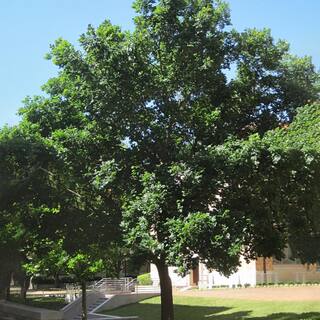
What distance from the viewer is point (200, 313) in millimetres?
26812

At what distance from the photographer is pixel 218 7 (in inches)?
632

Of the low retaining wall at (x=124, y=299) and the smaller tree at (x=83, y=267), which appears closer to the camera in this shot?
the smaller tree at (x=83, y=267)

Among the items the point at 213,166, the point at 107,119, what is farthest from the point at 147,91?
the point at 213,166

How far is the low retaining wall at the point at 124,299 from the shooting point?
35.7m

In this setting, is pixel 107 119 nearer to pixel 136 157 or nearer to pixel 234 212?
pixel 136 157

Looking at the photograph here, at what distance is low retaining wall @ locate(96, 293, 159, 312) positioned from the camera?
3572cm

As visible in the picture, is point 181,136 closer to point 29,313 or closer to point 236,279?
point 29,313

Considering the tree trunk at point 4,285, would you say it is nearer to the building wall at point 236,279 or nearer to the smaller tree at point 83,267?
the smaller tree at point 83,267

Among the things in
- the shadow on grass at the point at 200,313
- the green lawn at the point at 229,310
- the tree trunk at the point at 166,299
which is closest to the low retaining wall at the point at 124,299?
the shadow on grass at the point at 200,313

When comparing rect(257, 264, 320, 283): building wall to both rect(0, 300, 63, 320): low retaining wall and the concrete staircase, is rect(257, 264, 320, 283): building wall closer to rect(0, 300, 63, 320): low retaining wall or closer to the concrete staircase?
the concrete staircase

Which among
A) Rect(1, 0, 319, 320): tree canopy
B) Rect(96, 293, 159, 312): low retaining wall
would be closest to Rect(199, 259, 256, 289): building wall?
Rect(96, 293, 159, 312): low retaining wall

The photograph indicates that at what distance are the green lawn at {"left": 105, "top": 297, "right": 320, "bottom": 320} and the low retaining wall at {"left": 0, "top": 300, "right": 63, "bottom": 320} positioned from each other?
15.3 ft

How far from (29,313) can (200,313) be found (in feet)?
25.9

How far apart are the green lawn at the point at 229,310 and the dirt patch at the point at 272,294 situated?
0.99 metres
